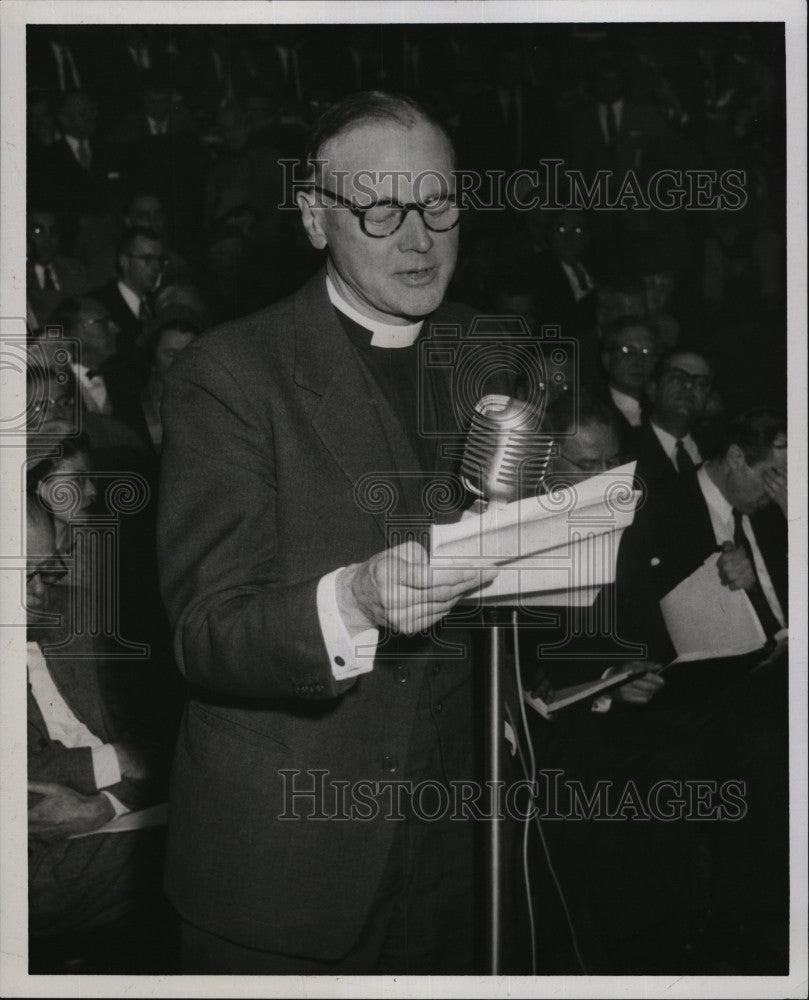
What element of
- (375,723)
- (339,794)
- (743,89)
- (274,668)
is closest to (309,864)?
(339,794)

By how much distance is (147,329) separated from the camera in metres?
3.15

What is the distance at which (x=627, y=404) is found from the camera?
10.4ft

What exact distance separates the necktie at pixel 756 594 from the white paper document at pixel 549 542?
0.91 feet

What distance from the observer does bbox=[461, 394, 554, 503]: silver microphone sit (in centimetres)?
283

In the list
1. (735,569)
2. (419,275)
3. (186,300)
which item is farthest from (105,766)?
(735,569)

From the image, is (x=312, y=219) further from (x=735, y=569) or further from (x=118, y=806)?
Answer: (x=118, y=806)

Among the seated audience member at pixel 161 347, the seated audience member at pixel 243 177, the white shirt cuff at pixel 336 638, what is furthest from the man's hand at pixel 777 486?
the seated audience member at pixel 161 347

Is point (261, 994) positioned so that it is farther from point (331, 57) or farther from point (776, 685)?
point (331, 57)

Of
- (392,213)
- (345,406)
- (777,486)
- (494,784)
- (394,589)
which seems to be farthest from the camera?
(777,486)

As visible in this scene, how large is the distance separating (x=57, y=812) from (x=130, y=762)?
25 centimetres

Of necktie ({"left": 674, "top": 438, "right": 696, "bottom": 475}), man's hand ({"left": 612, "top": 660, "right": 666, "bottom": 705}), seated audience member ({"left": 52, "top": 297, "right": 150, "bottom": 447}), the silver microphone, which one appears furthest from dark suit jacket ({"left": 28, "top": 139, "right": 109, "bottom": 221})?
man's hand ({"left": 612, "top": 660, "right": 666, "bottom": 705})

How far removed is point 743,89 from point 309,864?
7.40 feet

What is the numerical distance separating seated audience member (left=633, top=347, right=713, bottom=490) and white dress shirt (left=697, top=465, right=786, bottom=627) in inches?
2.6

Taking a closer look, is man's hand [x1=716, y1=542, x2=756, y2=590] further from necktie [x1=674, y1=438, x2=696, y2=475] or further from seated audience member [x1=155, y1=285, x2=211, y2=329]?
seated audience member [x1=155, y1=285, x2=211, y2=329]
